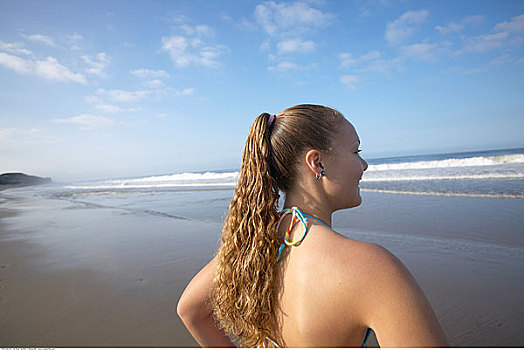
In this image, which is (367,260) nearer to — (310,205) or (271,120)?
(310,205)

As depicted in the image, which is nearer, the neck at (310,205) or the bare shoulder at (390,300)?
the bare shoulder at (390,300)

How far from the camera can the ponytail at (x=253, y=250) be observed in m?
1.19

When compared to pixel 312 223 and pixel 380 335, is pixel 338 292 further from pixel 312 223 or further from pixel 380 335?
pixel 312 223

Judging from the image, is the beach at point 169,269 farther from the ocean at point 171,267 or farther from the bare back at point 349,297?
the bare back at point 349,297

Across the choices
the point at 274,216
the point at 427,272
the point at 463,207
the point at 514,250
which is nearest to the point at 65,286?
the point at 274,216

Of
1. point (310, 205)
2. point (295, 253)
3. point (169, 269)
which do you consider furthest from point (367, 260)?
point (169, 269)

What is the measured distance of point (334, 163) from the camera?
125cm

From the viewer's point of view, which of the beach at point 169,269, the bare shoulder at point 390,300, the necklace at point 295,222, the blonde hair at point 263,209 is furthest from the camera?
the beach at point 169,269

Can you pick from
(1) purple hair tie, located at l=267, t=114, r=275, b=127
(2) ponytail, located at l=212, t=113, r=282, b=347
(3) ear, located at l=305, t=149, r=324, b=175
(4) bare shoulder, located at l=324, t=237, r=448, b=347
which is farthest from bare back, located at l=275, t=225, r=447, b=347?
(1) purple hair tie, located at l=267, t=114, r=275, b=127

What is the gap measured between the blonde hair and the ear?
28 millimetres

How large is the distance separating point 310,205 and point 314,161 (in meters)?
0.19

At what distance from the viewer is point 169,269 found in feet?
14.8

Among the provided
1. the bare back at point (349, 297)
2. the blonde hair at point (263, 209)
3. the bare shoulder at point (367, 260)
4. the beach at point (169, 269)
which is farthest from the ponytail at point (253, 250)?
the beach at point (169, 269)

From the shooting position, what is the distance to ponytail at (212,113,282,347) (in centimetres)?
119
